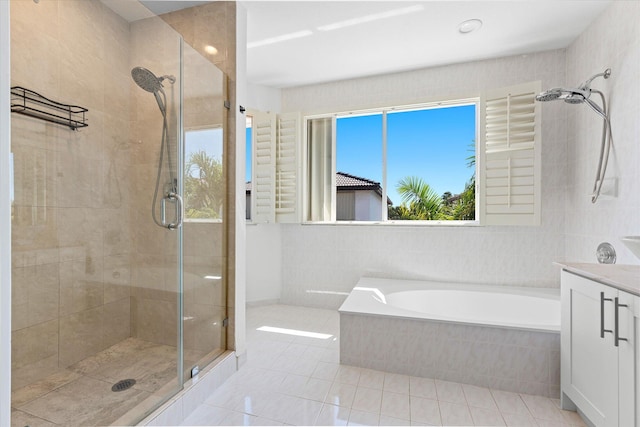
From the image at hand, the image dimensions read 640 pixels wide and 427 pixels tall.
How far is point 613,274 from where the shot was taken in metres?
1.40

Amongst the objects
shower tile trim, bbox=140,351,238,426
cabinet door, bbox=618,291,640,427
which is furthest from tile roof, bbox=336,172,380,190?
cabinet door, bbox=618,291,640,427

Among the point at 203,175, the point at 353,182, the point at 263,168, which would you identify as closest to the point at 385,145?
the point at 353,182

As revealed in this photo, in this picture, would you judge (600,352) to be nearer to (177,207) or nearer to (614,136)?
(614,136)

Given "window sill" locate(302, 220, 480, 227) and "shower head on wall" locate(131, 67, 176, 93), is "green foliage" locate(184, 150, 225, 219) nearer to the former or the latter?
"shower head on wall" locate(131, 67, 176, 93)

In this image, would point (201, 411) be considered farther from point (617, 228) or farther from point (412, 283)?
point (617, 228)

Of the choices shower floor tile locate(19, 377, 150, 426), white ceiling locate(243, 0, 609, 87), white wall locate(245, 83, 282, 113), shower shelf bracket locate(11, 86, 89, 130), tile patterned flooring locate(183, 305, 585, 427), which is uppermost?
white ceiling locate(243, 0, 609, 87)

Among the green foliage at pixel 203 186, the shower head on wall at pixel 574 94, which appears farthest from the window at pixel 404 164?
the green foliage at pixel 203 186

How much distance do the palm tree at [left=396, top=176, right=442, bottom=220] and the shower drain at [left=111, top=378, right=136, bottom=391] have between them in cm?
262

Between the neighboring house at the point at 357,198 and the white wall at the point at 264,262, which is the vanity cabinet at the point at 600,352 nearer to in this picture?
the neighboring house at the point at 357,198

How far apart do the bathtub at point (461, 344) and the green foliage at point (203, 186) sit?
3.78 feet

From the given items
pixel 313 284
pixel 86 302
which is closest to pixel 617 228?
pixel 313 284

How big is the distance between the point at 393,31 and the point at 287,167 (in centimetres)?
160

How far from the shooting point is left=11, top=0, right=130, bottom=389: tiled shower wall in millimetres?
1622

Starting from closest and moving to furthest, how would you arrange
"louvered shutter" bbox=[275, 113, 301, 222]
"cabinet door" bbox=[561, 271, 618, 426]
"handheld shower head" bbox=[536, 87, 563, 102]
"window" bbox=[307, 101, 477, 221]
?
"cabinet door" bbox=[561, 271, 618, 426] < "handheld shower head" bbox=[536, 87, 563, 102] < "window" bbox=[307, 101, 477, 221] < "louvered shutter" bbox=[275, 113, 301, 222]
